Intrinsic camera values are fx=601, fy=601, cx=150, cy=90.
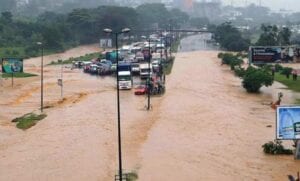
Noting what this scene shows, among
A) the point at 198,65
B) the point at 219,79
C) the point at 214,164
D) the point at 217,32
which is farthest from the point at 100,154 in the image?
the point at 217,32

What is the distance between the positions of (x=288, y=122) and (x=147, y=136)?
6.71m

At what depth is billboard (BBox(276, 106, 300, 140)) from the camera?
2133cm

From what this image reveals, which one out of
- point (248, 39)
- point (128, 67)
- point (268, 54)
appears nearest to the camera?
point (128, 67)

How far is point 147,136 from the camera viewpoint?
25.8 metres

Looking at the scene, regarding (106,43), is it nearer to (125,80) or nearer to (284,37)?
(284,37)

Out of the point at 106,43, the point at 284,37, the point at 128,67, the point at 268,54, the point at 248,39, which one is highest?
the point at 248,39

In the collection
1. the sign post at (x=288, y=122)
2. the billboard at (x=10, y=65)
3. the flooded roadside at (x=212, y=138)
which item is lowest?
the flooded roadside at (x=212, y=138)

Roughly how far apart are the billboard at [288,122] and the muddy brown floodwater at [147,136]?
0.99 metres

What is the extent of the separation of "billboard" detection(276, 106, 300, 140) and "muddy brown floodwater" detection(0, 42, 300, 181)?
0.99 metres

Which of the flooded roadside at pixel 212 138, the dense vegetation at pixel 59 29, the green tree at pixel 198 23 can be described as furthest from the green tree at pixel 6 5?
the flooded roadside at pixel 212 138

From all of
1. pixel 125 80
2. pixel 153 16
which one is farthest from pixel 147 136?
pixel 153 16

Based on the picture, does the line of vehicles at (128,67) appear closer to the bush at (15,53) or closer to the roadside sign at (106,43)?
the bush at (15,53)

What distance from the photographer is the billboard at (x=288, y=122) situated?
2133 cm

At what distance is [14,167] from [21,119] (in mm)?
10013
